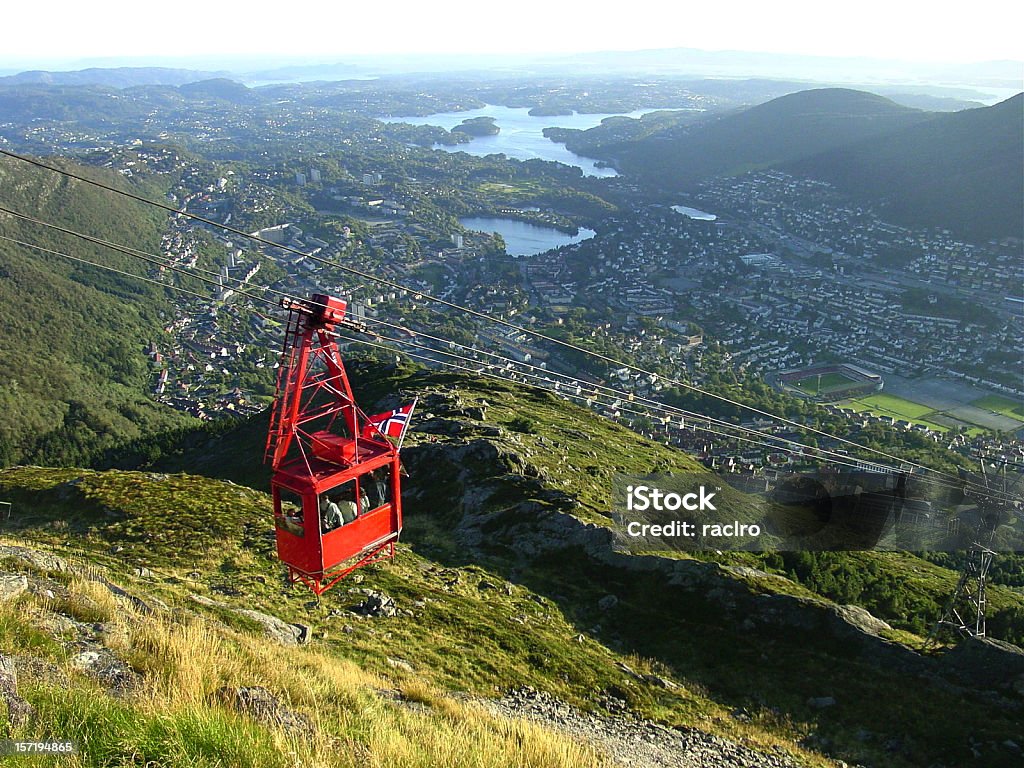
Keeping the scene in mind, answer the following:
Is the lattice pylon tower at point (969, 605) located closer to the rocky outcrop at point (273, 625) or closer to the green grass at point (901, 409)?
the rocky outcrop at point (273, 625)

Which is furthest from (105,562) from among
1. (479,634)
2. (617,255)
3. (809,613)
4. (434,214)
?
(434,214)

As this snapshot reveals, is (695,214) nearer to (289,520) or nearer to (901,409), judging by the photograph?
(901,409)

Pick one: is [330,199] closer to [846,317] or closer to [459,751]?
[846,317]

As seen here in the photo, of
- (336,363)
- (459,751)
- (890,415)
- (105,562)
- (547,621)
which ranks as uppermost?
(336,363)

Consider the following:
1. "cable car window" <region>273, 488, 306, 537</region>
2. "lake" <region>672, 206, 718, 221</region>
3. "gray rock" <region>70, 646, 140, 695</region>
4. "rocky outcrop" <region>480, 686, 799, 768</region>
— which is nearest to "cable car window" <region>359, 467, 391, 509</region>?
"cable car window" <region>273, 488, 306, 537</region>

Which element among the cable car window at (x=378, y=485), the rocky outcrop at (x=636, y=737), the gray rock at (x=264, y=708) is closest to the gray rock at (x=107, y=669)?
the gray rock at (x=264, y=708)

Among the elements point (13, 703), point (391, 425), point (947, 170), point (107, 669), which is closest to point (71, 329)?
point (391, 425)
